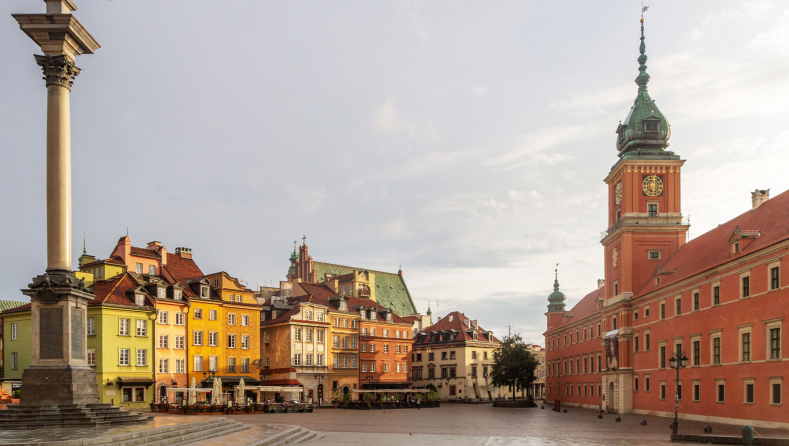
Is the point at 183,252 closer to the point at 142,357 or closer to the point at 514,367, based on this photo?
the point at 142,357

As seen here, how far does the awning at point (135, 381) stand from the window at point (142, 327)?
375 cm

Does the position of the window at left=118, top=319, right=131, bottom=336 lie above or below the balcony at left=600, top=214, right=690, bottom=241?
below

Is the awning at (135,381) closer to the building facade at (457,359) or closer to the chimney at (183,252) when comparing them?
the chimney at (183,252)

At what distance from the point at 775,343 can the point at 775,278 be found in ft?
11.8

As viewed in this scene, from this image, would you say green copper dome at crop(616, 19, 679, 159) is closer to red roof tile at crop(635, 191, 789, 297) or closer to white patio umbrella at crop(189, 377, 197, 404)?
red roof tile at crop(635, 191, 789, 297)

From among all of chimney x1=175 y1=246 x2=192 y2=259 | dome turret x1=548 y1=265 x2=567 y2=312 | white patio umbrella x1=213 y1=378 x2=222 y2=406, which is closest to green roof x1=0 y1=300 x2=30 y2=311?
chimney x1=175 y1=246 x2=192 y2=259

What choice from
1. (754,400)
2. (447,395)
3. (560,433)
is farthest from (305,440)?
(447,395)

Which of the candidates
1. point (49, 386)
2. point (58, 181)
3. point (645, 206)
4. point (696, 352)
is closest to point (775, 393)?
point (696, 352)

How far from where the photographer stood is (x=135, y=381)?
5909 cm

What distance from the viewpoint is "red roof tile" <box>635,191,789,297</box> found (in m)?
42.6

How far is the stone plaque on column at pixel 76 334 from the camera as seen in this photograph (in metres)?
26.1

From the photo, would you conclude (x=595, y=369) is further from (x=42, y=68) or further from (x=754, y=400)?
(x=42, y=68)

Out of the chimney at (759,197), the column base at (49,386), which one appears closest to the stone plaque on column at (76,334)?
the column base at (49,386)

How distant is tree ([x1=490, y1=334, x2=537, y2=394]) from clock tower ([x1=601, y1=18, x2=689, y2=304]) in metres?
22.0
